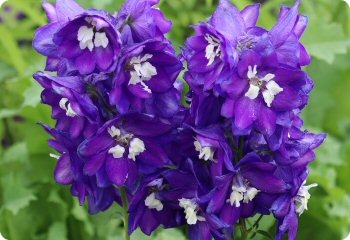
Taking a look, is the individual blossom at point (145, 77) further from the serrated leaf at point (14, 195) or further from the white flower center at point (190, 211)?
the serrated leaf at point (14, 195)

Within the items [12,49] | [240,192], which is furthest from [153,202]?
[12,49]

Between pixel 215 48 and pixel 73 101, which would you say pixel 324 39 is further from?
pixel 73 101

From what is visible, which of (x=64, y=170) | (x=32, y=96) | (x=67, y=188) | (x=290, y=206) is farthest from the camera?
(x=67, y=188)

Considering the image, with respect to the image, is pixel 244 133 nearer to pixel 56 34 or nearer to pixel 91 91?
pixel 91 91

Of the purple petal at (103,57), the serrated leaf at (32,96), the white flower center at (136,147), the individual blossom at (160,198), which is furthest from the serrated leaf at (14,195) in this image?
the purple petal at (103,57)

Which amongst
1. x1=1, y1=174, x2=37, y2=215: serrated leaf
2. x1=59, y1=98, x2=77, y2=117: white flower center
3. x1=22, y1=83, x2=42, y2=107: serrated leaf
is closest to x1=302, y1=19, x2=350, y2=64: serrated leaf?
A: x1=22, y1=83, x2=42, y2=107: serrated leaf

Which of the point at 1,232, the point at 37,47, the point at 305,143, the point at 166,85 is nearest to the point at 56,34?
the point at 37,47
